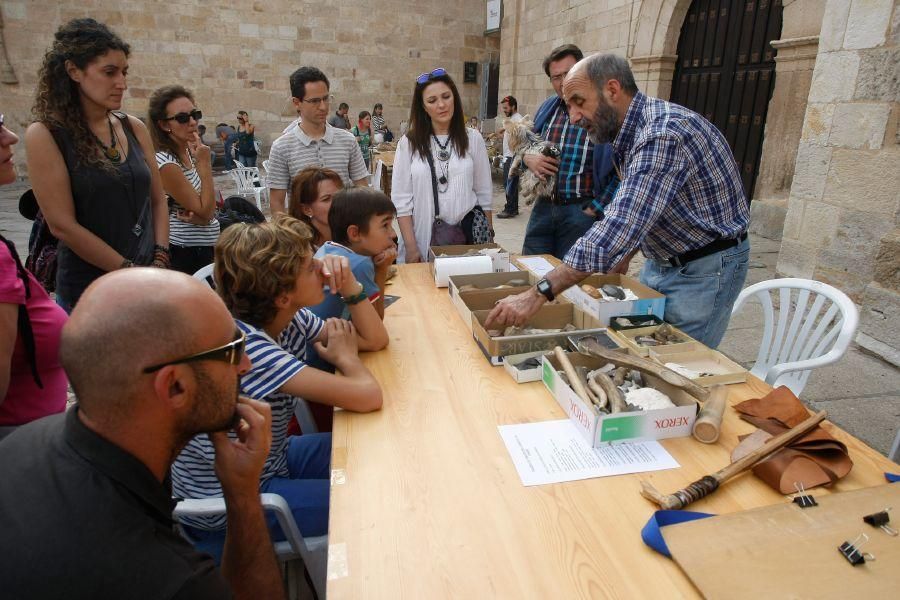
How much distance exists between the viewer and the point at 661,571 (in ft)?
3.41

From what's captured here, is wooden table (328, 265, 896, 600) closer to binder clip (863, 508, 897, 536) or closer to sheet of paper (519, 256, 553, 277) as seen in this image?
binder clip (863, 508, 897, 536)

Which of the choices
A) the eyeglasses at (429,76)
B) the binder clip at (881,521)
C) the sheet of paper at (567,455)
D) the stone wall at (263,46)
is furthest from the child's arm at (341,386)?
the stone wall at (263,46)

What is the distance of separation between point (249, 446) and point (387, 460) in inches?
14.2

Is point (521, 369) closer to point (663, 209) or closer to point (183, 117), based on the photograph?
point (663, 209)

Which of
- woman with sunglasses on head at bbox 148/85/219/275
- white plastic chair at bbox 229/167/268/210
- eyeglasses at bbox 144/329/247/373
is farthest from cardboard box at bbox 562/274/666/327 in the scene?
white plastic chair at bbox 229/167/268/210

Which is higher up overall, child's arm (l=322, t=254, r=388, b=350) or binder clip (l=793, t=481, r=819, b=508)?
child's arm (l=322, t=254, r=388, b=350)

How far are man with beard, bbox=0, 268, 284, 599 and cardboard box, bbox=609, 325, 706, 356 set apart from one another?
1323 mm

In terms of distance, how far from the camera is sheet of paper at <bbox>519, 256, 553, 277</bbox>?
285 cm

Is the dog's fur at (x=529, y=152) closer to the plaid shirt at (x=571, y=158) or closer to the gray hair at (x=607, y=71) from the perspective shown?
the plaid shirt at (x=571, y=158)

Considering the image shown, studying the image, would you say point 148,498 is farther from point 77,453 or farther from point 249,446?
point 249,446

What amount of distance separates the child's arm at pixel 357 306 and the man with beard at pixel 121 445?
0.92m

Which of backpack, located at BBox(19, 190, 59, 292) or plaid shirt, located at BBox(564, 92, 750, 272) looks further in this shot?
backpack, located at BBox(19, 190, 59, 292)

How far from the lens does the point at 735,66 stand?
6023 millimetres

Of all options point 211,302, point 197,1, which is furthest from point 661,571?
point 197,1
